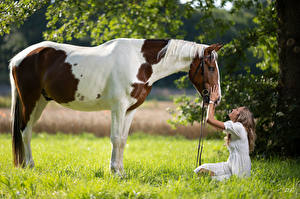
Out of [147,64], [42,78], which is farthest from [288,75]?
[42,78]

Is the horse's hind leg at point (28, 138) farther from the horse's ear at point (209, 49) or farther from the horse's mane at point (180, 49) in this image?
the horse's ear at point (209, 49)

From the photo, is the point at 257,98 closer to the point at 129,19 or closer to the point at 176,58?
the point at 176,58

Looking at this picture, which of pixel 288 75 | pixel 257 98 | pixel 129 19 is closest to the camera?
pixel 288 75

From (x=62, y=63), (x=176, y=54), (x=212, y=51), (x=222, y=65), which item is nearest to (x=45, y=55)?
(x=62, y=63)

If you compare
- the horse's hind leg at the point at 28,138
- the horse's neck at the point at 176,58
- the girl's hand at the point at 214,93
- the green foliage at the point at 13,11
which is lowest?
the horse's hind leg at the point at 28,138

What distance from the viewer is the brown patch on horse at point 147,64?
13.4 feet

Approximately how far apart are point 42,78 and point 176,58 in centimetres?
195

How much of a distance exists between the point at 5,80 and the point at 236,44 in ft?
76.9

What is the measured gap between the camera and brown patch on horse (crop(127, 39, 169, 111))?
13.4 feet

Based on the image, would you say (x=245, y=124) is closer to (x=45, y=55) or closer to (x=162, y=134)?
(x=45, y=55)

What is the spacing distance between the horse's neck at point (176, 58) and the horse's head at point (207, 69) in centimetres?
9

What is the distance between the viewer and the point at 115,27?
7.71m

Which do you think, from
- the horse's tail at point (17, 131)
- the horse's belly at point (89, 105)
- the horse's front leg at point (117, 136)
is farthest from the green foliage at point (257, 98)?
the horse's tail at point (17, 131)

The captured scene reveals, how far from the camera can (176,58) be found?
4203mm
